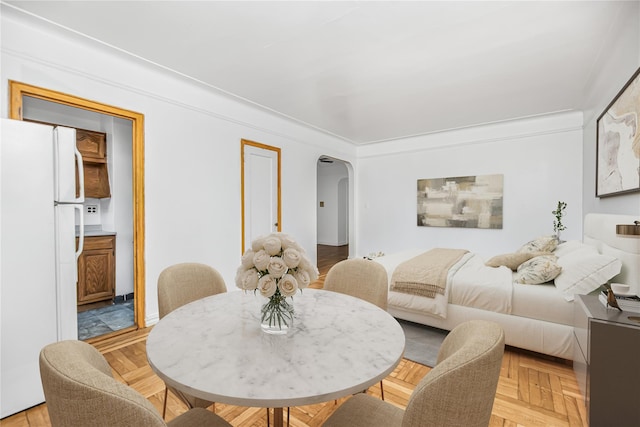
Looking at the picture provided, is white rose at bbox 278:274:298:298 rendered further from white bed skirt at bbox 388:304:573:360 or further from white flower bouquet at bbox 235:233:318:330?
white bed skirt at bbox 388:304:573:360

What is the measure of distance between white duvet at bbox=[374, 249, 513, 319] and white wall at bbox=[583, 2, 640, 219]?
104 cm

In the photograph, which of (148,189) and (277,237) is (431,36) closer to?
(277,237)

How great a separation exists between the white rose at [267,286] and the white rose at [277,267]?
0.07 ft

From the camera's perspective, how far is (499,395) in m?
1.99

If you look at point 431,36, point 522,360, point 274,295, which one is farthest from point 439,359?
point 431,36

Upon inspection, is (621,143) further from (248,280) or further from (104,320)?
(104,320)

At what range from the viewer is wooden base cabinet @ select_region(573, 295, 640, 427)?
1441 mm

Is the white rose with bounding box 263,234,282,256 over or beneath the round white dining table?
over

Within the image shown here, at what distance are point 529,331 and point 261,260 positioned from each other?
246cm

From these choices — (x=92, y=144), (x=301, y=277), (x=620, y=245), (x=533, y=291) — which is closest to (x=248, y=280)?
(x=301, y=277)

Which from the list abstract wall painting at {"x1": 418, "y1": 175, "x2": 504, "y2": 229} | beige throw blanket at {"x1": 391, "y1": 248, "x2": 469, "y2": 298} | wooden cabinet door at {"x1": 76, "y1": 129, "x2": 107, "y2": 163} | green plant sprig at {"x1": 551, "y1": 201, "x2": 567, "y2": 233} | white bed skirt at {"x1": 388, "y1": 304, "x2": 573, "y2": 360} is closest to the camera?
white bed skirt at {"x1": 388, "y1": 304, "x2": 573, "y2": 360}

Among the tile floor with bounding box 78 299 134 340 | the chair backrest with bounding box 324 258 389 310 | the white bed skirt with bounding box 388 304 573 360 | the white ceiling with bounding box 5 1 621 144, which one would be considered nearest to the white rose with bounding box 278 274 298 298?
the chair backrest with bounding box 324 258 389 310

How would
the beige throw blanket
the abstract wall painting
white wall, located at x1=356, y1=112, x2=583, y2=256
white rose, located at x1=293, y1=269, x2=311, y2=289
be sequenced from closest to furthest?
1. white rose, located at x1=293, y1=269, x2=311, y2=289
2. the beige throw blanket
3. white wall, located at x1=356, y1=112, x2=583, y2=256
4. the abstract wall painting

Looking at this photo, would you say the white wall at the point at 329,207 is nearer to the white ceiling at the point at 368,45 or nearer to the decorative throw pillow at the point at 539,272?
the white ceiling at the point at 368,45
